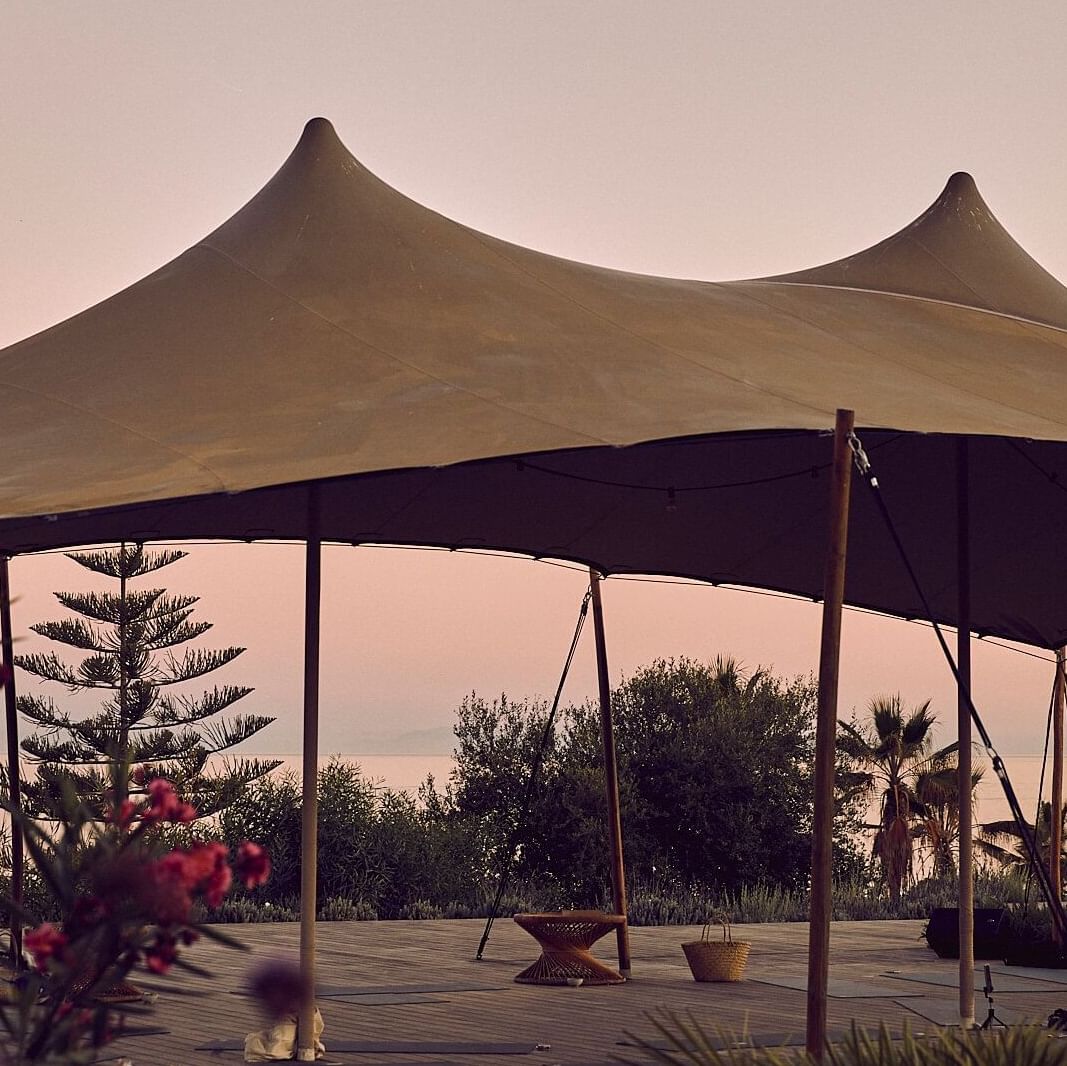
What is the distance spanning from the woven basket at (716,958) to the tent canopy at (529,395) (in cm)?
254

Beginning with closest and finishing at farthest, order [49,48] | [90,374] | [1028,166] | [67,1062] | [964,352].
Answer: [67,1062] → [90,374] → [964,352] → [49,48] → [1028,166]

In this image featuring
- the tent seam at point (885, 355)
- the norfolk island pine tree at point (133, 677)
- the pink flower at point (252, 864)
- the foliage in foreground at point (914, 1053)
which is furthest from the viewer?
the norfolk island pine tree at point (133, 677)

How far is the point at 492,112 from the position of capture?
1224 cm

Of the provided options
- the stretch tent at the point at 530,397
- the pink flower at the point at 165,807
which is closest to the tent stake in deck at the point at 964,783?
the stretch tent at the point at 530,397

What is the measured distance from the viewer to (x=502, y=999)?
9188mm

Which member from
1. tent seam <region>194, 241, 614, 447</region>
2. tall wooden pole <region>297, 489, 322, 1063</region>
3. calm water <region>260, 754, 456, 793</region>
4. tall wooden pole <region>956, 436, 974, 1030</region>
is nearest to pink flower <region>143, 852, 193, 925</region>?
tent seam <region>194, 241, 614, 447</region>

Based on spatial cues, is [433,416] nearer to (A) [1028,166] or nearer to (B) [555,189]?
(B) [555,189]

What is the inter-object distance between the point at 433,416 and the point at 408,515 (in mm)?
4188

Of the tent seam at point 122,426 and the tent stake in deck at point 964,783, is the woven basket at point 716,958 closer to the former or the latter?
the tent stake in deck at point 964,783

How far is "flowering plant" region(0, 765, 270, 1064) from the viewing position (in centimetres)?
255

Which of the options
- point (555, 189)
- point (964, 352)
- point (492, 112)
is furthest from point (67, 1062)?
point (555, 189)

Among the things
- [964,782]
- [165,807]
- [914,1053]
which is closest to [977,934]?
[964,782]

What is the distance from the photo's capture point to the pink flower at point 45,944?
2596 mm

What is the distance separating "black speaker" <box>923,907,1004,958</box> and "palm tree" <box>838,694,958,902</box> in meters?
14.0
